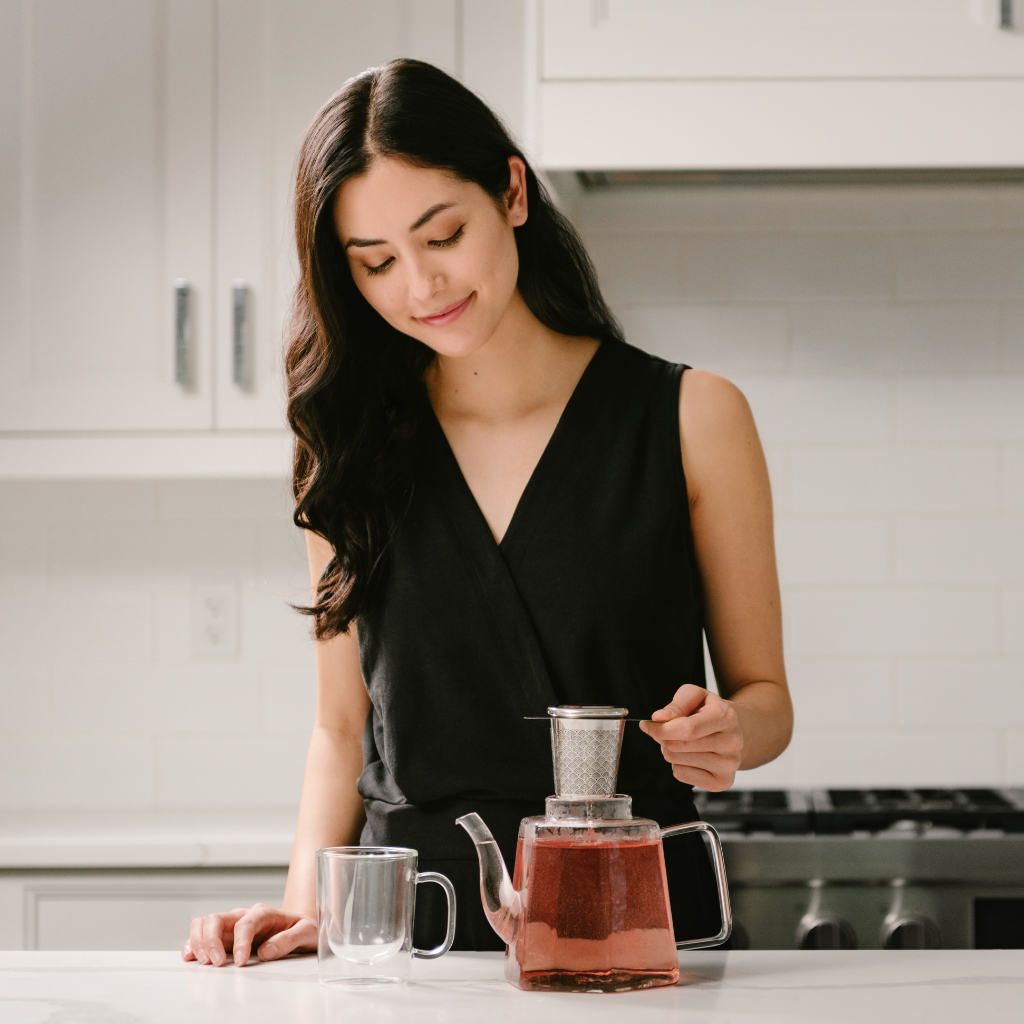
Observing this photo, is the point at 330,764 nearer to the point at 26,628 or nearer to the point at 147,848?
the point at 147,848

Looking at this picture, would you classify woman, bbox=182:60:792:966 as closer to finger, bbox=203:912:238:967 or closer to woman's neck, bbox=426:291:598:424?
woman's neck, bbox=426:291:598:424

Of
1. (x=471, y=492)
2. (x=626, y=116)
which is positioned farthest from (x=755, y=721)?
(x=626, y=116)

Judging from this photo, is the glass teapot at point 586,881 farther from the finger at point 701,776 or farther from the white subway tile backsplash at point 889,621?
the white subway tile backsplash at point 889,621

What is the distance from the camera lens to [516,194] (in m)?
1.23

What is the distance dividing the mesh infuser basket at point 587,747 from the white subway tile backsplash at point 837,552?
1.43 meters

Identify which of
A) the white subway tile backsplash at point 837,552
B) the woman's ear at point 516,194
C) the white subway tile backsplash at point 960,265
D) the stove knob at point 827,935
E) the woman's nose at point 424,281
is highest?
the white subway tile backsplash at point 960,265

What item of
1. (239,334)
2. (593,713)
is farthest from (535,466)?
(239,334)

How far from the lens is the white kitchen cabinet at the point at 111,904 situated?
192 cm

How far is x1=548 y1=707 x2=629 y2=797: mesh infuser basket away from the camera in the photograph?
2.65 feet

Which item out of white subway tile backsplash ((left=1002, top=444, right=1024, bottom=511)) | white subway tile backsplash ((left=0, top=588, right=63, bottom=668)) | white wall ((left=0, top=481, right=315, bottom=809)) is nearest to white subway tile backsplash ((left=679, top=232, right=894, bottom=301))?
white subway tile backsplash ((left=1002, top=444, right=1024, bottom=511))

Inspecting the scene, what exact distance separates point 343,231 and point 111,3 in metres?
1.13

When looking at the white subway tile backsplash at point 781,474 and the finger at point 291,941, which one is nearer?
the finger at point 291,941

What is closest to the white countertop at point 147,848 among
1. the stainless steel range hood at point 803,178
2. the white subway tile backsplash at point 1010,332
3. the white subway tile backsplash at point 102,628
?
the white subway tile backsplash at point 102,628

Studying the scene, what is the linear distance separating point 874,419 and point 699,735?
1.46 meters
